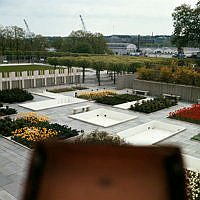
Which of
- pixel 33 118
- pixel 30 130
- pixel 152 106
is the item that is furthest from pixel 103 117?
pixel 30 130

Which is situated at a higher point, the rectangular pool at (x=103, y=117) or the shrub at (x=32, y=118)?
the shrub at (x=32, y=118)

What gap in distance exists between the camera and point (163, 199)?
2.66 feet

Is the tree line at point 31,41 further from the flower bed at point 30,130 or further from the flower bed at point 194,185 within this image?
the flower bed at point 194,185

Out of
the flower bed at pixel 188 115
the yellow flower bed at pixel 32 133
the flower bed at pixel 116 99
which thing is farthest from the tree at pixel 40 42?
the yellow flower bed at pixel 32 133

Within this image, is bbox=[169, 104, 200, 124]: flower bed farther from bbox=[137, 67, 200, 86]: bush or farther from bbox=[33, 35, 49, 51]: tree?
bbox=[33, 35, 49, 51]: tree

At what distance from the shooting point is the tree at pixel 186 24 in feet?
129

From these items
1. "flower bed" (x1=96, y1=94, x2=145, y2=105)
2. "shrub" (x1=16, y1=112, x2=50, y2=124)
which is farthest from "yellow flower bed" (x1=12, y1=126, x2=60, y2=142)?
"flower bed" (x1=96, y1=94, x2=145, y2=105)

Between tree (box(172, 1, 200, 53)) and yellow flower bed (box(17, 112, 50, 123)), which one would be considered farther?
tree (box(172, 1, 200, 53))

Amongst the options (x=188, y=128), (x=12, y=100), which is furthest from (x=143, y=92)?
(x=12, y=100)

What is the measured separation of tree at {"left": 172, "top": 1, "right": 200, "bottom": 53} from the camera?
1550 inches

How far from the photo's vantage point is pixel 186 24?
40.0 metres

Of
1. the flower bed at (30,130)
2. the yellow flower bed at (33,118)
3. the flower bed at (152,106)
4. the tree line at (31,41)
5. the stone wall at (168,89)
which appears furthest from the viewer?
the tree line at (31,41)

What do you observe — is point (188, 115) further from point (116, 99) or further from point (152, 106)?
point (116, 99)

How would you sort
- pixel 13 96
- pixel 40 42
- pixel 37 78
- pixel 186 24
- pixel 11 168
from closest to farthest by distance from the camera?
pixel 11 168, pixel 13 96, pixel 37 78, pixel 186 24, pixel 40 42
